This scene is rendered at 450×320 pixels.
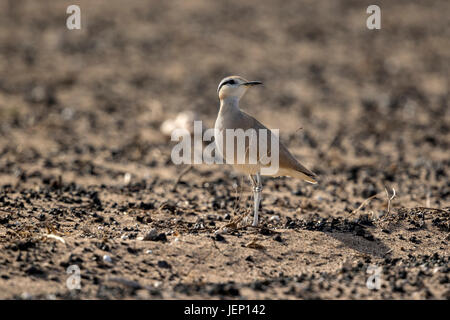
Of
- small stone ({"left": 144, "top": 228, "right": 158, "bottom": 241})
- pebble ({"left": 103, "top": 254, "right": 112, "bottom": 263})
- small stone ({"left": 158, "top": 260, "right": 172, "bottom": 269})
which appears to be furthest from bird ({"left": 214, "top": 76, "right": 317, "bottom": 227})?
pebble ({"left": 103, "top": 254, "right": 112, "bottom": 263})

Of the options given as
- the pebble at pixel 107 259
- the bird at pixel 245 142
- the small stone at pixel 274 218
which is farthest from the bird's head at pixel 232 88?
the pebble at pixel 107 259

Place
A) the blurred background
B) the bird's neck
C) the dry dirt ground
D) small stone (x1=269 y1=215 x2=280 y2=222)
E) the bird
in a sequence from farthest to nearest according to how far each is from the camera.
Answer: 1. the blurred background
2. small stone (x1=269 y1=215 x2=280 y2=222)
3. the bird's neck
4. the bird
5. the dry dirt ground

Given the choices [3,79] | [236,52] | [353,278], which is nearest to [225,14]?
[236,52]

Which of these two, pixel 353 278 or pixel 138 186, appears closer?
pixel 353 278

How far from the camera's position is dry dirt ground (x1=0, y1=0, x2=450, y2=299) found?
5.39 m

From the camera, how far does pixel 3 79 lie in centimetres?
1376

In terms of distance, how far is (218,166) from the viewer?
954cm

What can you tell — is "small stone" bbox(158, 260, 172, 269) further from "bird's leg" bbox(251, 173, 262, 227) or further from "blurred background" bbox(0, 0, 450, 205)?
"blurred background" bbox(0, 0, 450, 205)

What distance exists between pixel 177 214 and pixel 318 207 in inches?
71.2

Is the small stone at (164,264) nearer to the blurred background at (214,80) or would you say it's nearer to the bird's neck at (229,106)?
the bird's neck at (229,106)

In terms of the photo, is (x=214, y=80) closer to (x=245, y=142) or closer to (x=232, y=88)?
(x=232, y=88)

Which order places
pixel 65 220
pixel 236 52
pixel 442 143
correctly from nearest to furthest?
pixel 65 220, pixel 442 143, pixel 236 52
